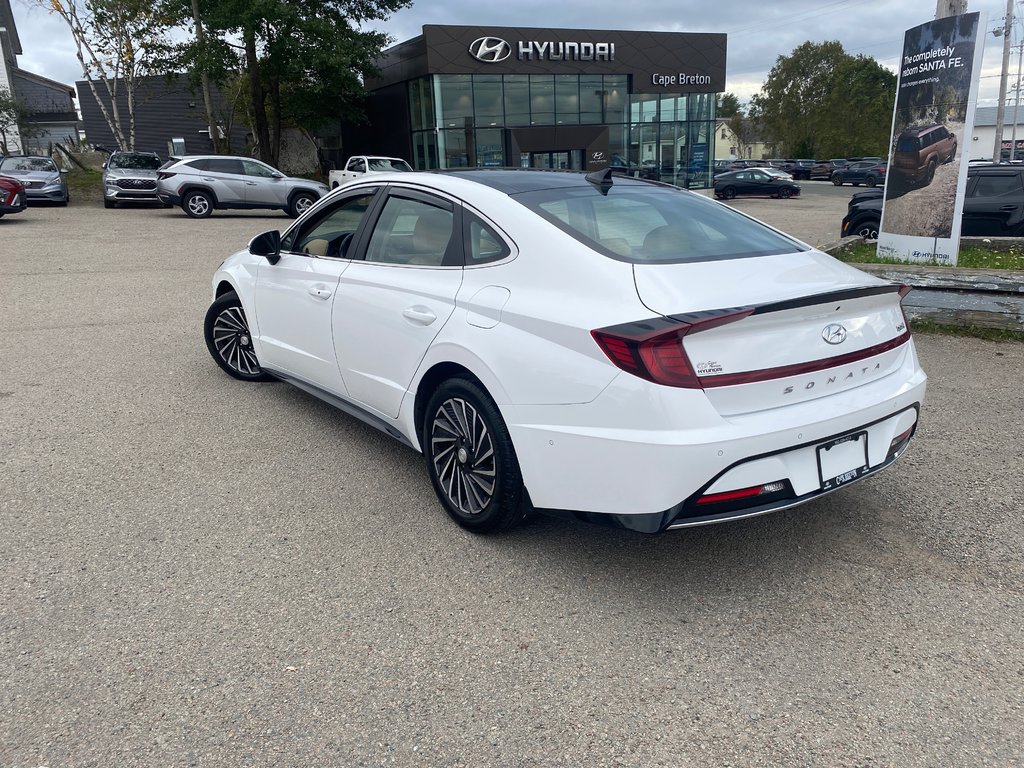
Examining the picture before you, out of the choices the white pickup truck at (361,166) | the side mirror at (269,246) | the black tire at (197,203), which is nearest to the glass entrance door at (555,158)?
the white pickup truck at (361,166)

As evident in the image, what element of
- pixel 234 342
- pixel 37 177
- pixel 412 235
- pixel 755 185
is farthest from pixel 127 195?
pixel 755 185

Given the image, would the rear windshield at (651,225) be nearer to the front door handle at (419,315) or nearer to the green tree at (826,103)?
the front door handle at (419,315)

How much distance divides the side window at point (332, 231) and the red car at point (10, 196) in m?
16.6

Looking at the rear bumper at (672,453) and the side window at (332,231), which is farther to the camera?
the side window at (332,231)

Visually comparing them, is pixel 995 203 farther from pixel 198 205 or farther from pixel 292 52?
pixel 292 52

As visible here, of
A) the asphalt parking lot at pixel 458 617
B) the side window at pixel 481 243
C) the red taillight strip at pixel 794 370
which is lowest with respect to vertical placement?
the asphalt parking lot at pixel 458 617

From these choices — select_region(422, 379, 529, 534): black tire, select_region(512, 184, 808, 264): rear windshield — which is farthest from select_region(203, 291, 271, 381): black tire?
select_region(512, 184, 808, 264): rear windshield

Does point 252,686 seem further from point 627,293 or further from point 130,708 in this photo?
point 627,293

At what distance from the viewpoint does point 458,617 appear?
307 centimetres

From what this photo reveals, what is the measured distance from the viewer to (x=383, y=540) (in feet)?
12.1

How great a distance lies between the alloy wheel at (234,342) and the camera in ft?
19.5

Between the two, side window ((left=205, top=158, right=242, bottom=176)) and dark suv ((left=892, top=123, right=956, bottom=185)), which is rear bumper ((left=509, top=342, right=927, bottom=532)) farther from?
side window ((left=205, top=158, right=242, bottom=176))

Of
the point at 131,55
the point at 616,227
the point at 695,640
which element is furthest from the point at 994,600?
the point at 131,55

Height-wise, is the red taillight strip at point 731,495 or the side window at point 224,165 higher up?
the side window at point 224,165
